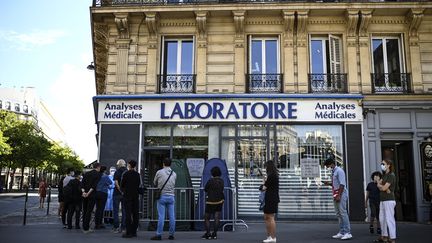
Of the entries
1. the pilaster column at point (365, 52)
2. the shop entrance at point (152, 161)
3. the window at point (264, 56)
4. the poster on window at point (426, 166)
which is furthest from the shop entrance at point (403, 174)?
the shop entrance at point (152, 161)

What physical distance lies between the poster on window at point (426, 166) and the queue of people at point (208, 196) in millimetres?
Result: 4021

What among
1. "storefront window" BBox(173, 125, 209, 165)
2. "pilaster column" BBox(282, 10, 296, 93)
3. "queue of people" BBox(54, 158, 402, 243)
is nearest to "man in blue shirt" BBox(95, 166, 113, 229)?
"queue of people" BBox(54, 158, 402, 243)

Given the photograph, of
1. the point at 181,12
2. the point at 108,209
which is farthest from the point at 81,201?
the point at 181,12

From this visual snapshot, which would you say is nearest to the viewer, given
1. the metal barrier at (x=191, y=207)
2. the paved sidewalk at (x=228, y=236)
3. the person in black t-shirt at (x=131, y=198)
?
the paved sidewalk at (x=228, y=236)

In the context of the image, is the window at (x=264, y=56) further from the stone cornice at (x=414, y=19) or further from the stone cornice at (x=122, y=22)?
the stone cornice at (x=414, y=19)

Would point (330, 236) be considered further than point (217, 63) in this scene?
No

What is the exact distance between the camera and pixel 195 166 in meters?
13.9

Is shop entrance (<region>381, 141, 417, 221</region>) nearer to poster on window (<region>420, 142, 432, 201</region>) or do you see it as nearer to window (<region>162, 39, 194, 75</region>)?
poster on window (<region>420, 142, 432, 201</region>)

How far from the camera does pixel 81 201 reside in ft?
36.2

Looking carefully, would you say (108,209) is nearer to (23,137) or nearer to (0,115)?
(23,137)

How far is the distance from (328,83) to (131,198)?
8.21 m

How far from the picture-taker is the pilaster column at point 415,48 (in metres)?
13.8

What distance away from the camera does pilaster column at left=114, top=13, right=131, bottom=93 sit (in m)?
14.3

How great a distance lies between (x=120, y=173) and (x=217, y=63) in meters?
5.79
